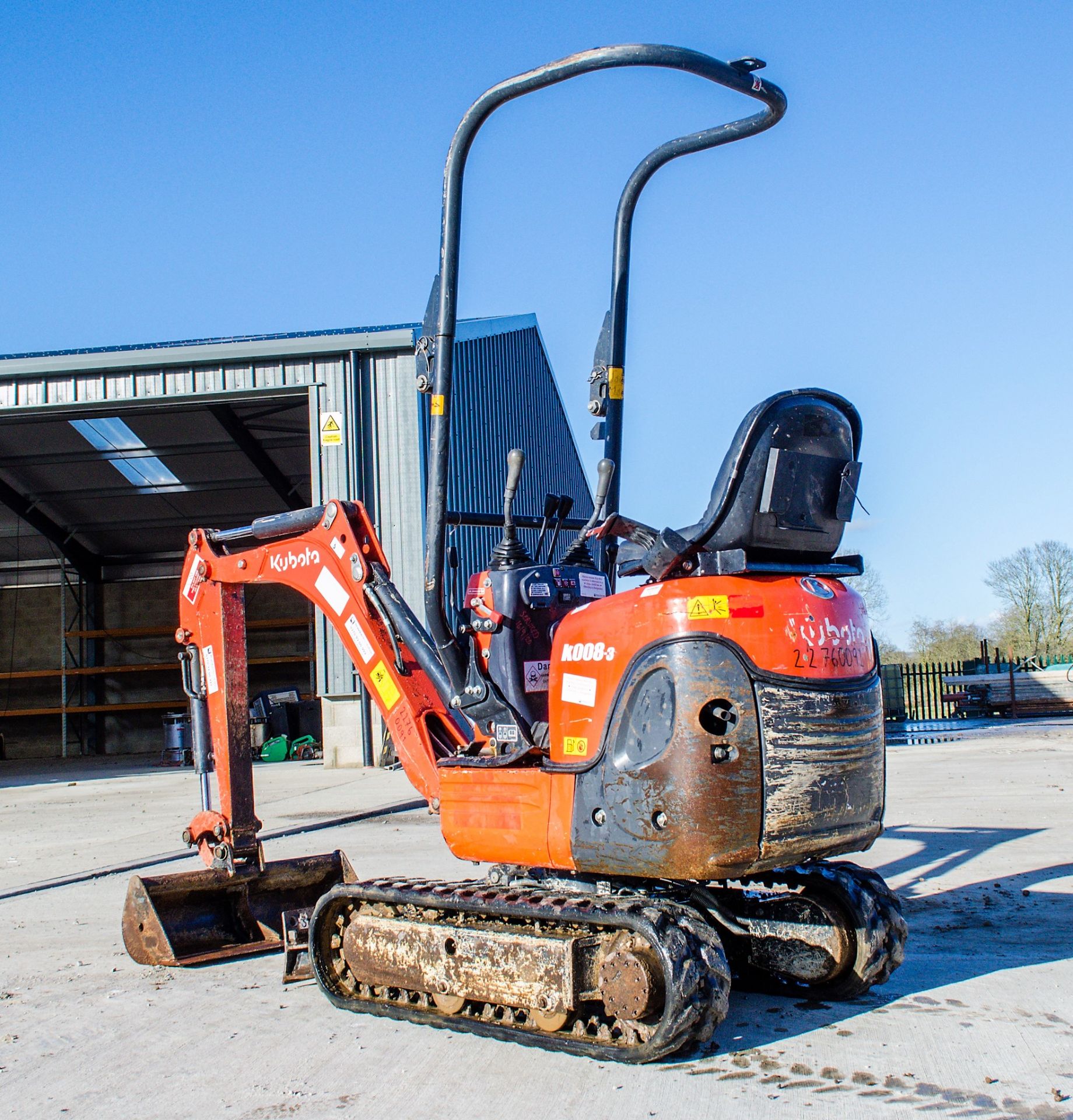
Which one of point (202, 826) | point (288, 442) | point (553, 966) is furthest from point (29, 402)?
point (553, 966)

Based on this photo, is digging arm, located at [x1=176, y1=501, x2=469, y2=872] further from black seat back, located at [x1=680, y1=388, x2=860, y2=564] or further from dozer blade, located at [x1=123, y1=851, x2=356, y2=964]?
black seat back, located at [x1=680, y1=388, x2=860, y2=564]

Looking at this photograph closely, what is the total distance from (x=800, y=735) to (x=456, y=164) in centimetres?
256

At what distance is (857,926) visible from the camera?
453 cm

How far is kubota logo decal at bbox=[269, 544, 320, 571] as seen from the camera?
18.4 feet

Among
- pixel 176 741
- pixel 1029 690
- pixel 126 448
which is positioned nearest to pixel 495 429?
pixel 126 448

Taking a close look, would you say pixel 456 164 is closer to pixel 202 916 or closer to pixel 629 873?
pixel 629 873

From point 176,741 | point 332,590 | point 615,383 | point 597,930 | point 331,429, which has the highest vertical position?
point 331,429

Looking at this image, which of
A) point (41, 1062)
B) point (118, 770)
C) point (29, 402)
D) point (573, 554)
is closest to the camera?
point (41, 1062)

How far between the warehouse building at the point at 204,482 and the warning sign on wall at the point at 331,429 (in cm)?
2

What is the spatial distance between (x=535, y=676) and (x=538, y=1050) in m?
1.41

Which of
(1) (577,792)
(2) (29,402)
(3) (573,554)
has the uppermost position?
(2) (29,402)

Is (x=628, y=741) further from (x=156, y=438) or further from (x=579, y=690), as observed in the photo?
(x=156, y=438)

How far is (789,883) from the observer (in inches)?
191

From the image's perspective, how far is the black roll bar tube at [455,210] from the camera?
4188 millimetres
